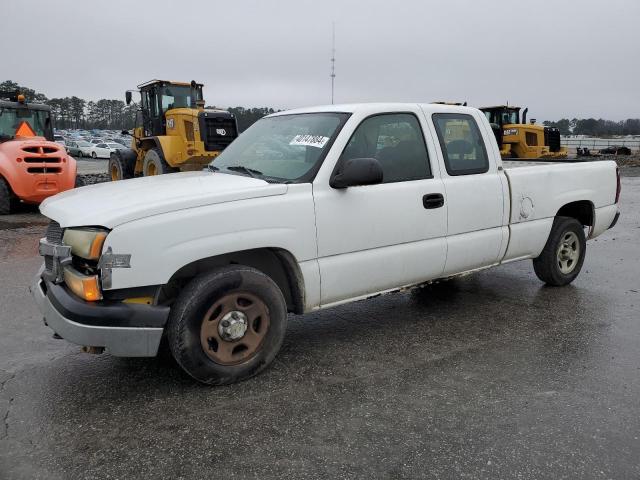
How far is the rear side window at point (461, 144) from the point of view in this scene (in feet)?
15.3

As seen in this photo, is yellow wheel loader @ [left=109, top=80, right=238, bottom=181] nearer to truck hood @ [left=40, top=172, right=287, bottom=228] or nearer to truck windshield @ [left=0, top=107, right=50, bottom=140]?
truck windshield @ [left=0, top=107, right=50, bottom=140]

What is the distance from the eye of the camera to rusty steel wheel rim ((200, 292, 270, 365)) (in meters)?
3.47

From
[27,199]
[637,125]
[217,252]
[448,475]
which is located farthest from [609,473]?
[637,125]

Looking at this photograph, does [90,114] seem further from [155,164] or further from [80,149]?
[155,164]

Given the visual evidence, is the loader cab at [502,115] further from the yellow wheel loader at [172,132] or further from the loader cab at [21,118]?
the loader cab at [21,118]

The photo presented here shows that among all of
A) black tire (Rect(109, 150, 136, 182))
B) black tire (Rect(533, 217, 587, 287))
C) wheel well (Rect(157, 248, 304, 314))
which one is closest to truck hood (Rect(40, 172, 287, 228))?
wheel well (Rect(157, 248, 304, 314))

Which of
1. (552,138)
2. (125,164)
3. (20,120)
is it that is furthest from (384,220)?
(552,138)

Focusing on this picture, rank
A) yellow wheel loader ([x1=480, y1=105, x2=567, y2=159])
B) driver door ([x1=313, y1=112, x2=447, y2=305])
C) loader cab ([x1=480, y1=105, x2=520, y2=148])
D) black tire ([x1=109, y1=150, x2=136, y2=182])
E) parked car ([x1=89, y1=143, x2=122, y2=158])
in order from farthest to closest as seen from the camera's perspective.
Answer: parked car ([x1=89, y1=143, x2=122, y2=158]) → loader cab ([x1=480, y1=105, x2=520, y2=148]) → yellow wheel loader ([x1=480, y1=105, x2=567, y2=159]) → black tire ([x1=109, y1=150, x2=136, y2=182]) → driver door ([x1=313, y1=112, x2=447, y2=305])

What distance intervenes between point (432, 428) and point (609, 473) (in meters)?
0.89

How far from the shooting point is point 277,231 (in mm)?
3621

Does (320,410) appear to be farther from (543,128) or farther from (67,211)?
(543,128)

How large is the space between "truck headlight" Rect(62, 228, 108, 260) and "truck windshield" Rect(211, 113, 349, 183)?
4.25 ft

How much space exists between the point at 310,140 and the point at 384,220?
0.82m

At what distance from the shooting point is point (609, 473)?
268 centimetres
